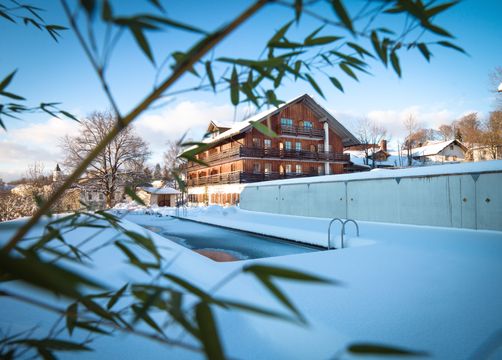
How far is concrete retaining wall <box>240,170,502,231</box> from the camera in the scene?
880cm

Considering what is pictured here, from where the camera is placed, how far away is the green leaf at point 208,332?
1.42ft

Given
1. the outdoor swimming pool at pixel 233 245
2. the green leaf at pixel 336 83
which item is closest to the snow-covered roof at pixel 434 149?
the outdoor swimming pool at pixel 233 245

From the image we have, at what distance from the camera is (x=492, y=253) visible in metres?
5.79

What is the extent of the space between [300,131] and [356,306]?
26.2 meters

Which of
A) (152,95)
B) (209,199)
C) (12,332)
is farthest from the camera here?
(209,199)

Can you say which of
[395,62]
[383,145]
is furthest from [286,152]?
[395,62]

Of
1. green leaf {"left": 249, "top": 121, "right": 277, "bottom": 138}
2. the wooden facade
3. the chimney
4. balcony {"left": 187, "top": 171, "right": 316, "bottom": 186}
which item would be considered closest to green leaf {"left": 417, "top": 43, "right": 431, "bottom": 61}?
green leaf {"left": 249, "top": 121, "right": 277, "bottom": 138}

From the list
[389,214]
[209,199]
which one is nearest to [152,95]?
[389,214]

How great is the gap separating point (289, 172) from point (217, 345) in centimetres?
2777

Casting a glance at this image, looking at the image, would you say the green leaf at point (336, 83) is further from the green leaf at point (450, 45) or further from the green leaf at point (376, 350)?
the green leaf at point (376, 350)

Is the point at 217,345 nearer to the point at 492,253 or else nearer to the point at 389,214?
the point at 492,253

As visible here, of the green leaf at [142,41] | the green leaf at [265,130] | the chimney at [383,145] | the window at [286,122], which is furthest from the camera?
the chimney at [383,145]

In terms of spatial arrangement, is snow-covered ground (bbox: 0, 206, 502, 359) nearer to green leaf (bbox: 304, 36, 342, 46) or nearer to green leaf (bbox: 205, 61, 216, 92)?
green leaf (bbox: 205, 61, 216, 92)

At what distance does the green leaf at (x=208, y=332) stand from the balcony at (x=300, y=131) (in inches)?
→ 1091
